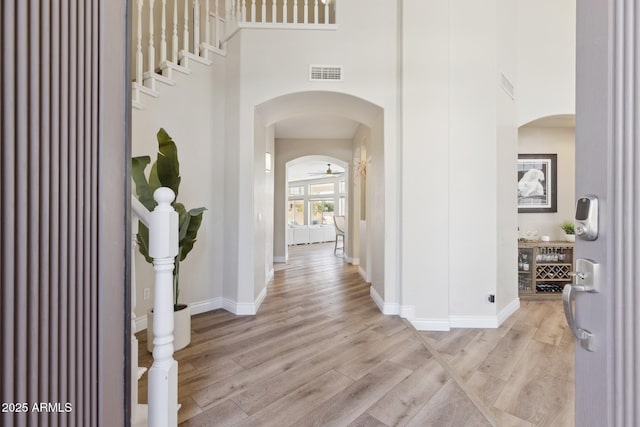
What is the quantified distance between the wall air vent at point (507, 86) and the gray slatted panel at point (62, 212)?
359 centimetres

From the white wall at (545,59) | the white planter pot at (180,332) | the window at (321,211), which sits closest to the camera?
the white planter pot at (180,332)

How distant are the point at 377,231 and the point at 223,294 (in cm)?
197

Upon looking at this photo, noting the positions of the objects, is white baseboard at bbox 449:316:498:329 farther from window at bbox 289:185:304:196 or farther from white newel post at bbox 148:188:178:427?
window at bbox 289:185:304:196

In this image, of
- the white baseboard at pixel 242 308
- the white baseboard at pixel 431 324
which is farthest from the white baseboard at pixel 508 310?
the white baseboard at pixel 242 308

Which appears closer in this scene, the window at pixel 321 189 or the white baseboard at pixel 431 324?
the white baseboard at pixel 431 324

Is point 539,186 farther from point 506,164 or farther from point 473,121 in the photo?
point 473,121

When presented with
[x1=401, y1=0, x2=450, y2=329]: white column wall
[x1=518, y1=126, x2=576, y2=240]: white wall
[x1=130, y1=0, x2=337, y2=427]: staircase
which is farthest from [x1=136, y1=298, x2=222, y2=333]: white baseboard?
[x1=518, y1=126, x2=576, y2=240]: white wall

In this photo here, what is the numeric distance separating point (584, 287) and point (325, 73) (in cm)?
296

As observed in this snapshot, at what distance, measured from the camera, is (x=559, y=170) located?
415 cm

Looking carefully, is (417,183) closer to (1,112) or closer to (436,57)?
(436,57)

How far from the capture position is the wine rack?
376 centimetres

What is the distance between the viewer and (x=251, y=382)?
181 cm

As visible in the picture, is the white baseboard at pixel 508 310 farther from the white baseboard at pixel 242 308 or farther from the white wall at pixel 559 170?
the white baseboard at pixel 242 308

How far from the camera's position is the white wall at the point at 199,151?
2781 mm
